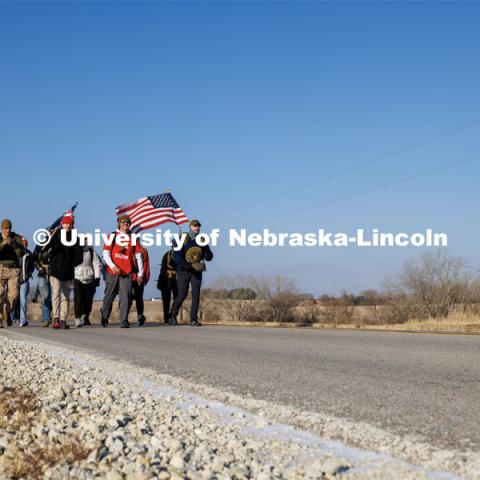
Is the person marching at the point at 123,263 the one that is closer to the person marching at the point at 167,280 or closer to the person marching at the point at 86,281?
the person marching at the point at 86,281

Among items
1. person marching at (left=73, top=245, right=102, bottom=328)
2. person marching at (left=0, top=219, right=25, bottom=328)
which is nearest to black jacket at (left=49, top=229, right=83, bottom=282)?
person marching at (left=0, top=219, right=25, bottom=328)

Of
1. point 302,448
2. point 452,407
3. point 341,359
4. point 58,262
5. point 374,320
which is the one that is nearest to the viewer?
point 302,448

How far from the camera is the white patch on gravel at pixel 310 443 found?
290 cm

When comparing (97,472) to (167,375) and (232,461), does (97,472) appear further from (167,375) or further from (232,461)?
(167,375)

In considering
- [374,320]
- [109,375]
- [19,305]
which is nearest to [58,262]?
[19,305]

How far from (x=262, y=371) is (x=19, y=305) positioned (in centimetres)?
1255

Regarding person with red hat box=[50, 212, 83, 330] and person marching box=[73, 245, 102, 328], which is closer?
person with red hat box=[50, 212, 83, 330]

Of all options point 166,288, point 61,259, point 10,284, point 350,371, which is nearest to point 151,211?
point 166,288

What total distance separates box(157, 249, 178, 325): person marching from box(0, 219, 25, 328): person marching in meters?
3.64

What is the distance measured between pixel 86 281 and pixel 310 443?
1431cm

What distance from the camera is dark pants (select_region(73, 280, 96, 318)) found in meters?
16.7

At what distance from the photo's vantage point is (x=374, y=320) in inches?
957

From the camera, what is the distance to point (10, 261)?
626 inches

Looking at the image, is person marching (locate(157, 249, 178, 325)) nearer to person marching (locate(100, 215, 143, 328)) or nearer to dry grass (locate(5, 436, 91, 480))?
person marching (locate(100, 215, 143, 328))
